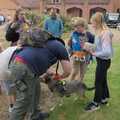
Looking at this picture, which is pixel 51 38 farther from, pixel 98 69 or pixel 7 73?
pixel 98 69

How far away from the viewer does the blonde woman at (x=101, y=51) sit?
734cm

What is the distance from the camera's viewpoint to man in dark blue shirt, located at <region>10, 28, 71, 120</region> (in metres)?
6.37

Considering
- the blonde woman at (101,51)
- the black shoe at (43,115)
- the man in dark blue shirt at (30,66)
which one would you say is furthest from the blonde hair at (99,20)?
the black shoe at (43,115)

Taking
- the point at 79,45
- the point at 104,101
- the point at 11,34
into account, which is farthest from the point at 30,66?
the point at 11,34

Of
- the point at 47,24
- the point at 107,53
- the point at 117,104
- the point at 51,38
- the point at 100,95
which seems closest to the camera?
the point at 51,38

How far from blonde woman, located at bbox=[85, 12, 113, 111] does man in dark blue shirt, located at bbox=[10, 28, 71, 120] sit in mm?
1065

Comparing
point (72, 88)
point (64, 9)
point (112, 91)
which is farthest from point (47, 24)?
point (64, 9)

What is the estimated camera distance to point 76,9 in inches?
2628

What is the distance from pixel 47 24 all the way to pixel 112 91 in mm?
2702

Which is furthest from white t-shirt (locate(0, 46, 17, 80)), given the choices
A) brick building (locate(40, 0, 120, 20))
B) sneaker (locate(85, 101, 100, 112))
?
brick building (locate(40, 0, 120, 20))

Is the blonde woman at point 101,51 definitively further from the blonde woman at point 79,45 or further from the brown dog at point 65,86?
the blonde woman at point 79,45

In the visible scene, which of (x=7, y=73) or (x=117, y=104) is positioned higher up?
(x=7, y=73)

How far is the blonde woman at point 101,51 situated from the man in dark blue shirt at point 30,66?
1.06 metres

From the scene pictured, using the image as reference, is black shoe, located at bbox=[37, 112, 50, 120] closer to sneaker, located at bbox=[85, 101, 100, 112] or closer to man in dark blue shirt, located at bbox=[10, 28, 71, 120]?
man in dark blue shirt, located at bbox=[10, 28, 71, 120]
